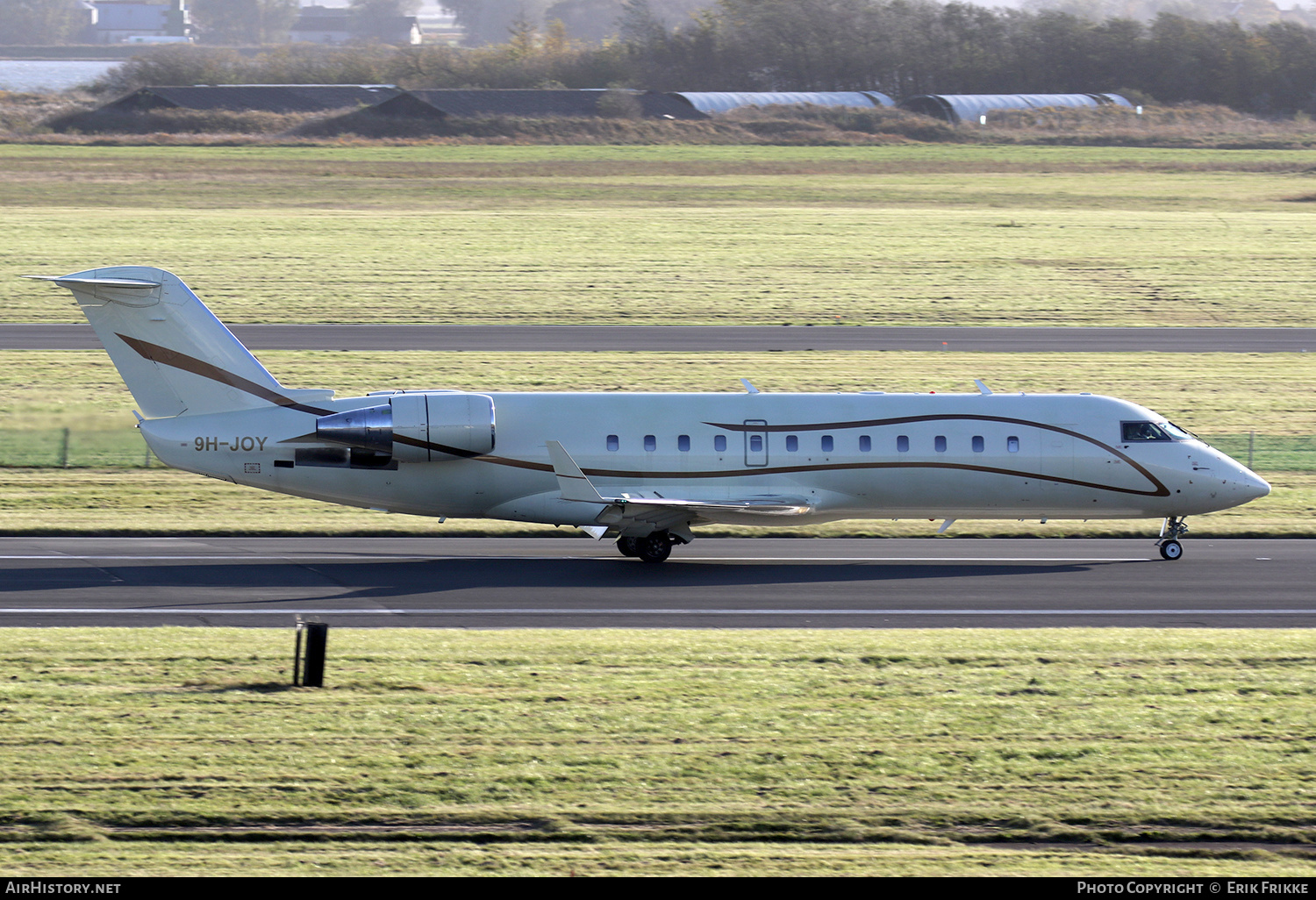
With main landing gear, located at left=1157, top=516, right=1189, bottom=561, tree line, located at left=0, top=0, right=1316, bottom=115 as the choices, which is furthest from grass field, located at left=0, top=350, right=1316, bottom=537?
tree line, located at left=0, top=0, right=1316, bottom=115

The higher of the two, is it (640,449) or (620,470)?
(640,449)

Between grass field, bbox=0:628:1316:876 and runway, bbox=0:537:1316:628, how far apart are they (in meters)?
3.00

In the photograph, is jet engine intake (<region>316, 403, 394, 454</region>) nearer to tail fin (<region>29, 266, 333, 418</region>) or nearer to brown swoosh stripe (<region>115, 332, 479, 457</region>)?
brown swoosh stripe (<region>115, 332, 479, 457</region>)

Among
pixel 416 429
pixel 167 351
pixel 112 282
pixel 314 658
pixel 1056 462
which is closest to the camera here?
pixel 314 658

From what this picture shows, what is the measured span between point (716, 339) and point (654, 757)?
37836 mm

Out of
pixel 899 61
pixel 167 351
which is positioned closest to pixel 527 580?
pixel 167 351

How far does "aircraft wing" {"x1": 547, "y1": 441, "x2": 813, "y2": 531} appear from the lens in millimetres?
25906

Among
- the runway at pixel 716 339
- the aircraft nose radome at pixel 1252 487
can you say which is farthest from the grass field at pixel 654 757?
the runway at pixel 716 339

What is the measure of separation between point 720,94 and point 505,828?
104 meters

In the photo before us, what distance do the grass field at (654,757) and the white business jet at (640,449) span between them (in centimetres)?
751

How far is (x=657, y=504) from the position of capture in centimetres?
2659

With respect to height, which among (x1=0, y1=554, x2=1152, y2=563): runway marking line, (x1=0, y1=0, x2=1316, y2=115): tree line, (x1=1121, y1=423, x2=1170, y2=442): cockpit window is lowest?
(x1=0, y1=554, x2=1152, y2=563): runway marking line

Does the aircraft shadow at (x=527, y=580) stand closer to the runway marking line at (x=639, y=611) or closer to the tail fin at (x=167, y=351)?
the runway marking line at (x=639, y=611)

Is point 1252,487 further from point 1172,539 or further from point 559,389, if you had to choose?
point 559,389
